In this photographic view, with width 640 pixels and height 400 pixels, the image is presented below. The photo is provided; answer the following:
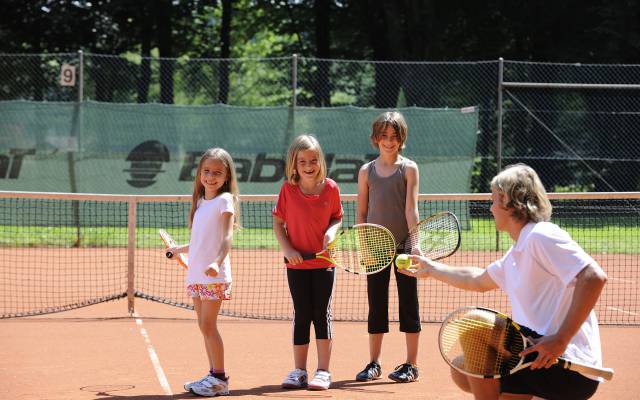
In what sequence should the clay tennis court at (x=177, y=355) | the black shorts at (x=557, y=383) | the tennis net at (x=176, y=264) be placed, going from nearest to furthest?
the black shorts at (x=557, y=383) < the clay tennis court at (x=177, y=355) < the tennis net at (x=176, y=264)

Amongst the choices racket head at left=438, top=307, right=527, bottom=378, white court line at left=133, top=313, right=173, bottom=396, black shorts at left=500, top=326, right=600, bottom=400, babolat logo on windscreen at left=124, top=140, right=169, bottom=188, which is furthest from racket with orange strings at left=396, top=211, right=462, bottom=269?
babolat logo on windscreen at left=124, top=140, right=169, bottom=188

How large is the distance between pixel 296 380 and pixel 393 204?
1.32 metres

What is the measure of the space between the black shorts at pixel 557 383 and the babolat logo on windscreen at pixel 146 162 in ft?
40.0

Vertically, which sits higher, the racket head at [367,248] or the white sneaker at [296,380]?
the racket head at [367,248]

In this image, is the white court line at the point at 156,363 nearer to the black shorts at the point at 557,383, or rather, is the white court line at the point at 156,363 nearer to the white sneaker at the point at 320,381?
the white sneaker at the point at 320,381

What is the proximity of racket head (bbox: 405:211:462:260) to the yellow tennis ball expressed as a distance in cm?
71

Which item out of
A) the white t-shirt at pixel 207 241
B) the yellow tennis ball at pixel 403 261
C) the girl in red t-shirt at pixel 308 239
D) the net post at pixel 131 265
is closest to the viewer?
the yellow tennis ball at pixel 403 261

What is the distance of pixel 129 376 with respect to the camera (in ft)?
20.1

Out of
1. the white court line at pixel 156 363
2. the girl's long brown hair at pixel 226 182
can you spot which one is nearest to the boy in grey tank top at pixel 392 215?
the girl's long brown hair at pixel 226 182

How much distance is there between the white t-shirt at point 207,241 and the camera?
5660 millimetres

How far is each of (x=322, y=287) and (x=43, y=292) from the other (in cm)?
546

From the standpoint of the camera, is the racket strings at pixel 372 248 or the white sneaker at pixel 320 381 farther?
the white sneaker at pixel 320 381

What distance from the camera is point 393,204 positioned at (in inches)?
243

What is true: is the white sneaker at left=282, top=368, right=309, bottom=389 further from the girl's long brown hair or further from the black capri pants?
the girl's long brown hair
